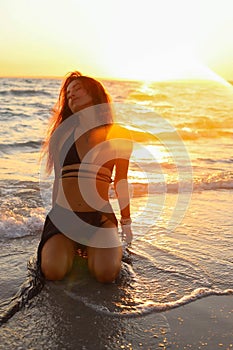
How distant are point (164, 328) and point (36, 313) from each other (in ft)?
2.96

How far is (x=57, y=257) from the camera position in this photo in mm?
3758

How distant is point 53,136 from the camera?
14.5ft

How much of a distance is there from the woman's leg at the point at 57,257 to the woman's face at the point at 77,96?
1205 millimetres

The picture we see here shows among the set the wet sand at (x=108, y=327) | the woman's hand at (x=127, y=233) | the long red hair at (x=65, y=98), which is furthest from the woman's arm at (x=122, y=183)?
the wet sand at (x=108, y=327)

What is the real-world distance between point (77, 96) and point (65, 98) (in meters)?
0.16

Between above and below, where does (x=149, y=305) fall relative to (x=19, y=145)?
above

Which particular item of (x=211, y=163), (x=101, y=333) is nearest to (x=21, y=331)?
(x=101, y=333)

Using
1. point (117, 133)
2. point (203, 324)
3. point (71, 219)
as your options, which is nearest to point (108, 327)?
point (203, 324)

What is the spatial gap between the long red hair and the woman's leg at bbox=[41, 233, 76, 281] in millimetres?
855

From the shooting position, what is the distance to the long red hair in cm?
421

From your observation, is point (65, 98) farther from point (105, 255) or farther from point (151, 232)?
point (151, 232)

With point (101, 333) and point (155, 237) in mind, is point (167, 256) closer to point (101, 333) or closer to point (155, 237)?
point (155, 237)

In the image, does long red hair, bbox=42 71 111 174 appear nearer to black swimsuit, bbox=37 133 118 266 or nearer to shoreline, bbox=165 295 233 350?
black swimsuit, bbox=37 133 118 266

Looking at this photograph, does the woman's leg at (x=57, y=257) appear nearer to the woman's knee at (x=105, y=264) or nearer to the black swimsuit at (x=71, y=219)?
the black swimsuit at (x=71, y=219)
